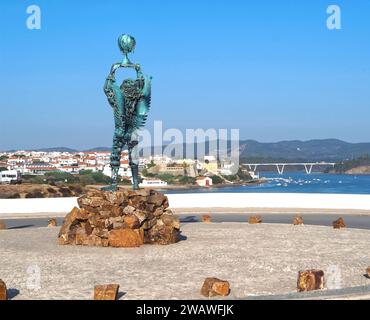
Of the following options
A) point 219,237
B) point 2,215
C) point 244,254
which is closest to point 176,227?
point 219,237

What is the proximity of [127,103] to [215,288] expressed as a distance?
1028 cm

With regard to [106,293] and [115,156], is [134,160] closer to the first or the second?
[115,156]

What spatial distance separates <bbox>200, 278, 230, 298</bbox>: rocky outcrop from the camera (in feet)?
33.9

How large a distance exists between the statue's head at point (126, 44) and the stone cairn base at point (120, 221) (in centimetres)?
437

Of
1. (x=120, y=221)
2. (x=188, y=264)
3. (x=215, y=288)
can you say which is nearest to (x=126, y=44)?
(x=120, y=221)

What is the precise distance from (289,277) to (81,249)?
6.55 meters

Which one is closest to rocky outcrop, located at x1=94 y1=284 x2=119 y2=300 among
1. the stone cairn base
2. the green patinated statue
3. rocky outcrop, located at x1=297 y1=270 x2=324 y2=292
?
rocky outcrop, located at x1=297 y1=270 x2=324 y2=292

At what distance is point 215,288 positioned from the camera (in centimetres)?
1038

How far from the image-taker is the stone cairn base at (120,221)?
17.2m

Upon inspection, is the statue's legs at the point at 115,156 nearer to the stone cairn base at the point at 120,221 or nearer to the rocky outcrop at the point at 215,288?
the stone cairn base at the point at 120,221

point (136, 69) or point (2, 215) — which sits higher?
point (136, 69)
